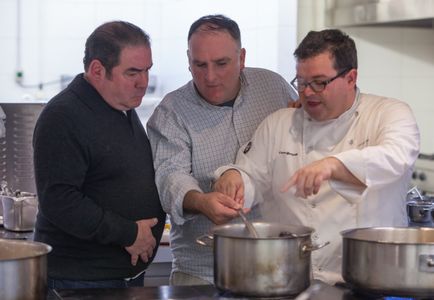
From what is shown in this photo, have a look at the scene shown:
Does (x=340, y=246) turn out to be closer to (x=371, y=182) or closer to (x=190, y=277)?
(x=371, y=182)

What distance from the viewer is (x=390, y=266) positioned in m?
1.59

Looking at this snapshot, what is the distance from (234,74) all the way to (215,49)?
0.10 m

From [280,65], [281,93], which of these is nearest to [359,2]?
[280,65]

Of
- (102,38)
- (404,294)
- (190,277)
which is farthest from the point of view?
(190,277)

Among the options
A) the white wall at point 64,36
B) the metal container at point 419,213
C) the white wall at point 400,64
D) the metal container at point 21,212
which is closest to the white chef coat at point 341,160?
the metal container at point 419,213

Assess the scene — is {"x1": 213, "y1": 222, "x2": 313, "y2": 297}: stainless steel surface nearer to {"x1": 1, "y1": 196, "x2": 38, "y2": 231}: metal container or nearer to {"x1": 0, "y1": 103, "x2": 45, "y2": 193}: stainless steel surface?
{"x1": 1, "y1": 196, "x2": 38, "y2": 231}: metal container

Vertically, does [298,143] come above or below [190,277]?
above

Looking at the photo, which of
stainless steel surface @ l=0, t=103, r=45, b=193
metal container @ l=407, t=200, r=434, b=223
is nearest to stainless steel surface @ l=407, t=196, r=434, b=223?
metal container @ l=407, t=200, r=434, b=223

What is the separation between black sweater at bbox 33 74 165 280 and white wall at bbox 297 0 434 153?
6.03ft

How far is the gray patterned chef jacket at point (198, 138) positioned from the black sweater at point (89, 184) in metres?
0.07

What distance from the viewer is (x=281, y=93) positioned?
230 centimetres

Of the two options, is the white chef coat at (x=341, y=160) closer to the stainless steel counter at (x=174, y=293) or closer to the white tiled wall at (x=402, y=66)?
the stainless steel counter at (x=174, y=293)

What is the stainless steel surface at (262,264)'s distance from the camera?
1.59m

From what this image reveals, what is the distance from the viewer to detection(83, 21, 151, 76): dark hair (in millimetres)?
2062
